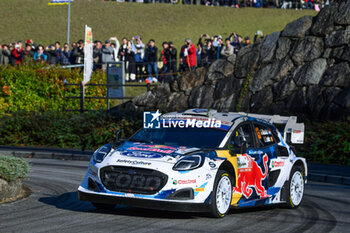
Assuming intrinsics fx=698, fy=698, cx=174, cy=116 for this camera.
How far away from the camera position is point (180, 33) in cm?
6288

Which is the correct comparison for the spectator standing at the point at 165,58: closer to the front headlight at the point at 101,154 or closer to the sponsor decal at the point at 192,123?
the sponsor decal at the point at 192,123

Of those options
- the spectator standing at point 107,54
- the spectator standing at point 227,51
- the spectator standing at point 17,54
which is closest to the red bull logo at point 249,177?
the spectator standing at point 227,51

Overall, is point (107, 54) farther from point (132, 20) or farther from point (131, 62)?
point (132, 20)

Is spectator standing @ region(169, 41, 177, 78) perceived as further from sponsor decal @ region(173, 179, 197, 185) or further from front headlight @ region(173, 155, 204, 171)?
sponsor decal @ region(173, 179, 197, 185)

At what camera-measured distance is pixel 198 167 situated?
9.62 m

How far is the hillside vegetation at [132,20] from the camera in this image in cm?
6134

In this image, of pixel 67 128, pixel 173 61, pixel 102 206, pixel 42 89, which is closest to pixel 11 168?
pixel 102 206

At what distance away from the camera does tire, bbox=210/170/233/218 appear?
31.6ft

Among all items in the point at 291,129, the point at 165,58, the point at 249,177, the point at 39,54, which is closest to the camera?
the point at 249,177

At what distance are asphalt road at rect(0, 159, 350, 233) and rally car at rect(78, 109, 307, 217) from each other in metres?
0.24

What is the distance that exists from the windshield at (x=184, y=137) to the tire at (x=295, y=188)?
1.69m

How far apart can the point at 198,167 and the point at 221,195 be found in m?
0.58

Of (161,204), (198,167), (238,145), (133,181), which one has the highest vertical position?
(238,145)

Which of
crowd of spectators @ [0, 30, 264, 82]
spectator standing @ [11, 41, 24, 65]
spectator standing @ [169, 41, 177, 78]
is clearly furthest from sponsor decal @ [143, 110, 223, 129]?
spectator standing @ [11, 41, 24, 65]
